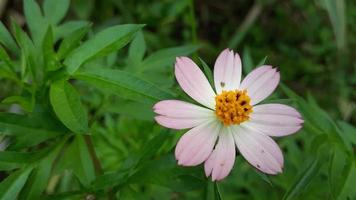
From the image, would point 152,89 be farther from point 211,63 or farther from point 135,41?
point 211,63

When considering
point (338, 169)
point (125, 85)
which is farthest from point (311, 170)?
point (125, 85)

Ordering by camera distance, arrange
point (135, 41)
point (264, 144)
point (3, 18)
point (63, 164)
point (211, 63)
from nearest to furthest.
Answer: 1. point (264, 144)
2. point (63, 164)
3. point (135, 41)
4. point (3, 18)
5. point (211, 63)

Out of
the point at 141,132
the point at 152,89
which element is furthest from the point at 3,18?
the point at 152,89

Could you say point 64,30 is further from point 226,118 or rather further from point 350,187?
point 350,187

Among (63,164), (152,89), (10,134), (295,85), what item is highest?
(152,89)

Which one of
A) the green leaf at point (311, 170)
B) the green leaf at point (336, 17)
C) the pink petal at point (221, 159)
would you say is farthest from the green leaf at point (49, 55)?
the green leaf at point (336, 17)

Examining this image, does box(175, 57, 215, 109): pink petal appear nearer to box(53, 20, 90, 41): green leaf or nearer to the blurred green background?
the blurred green background

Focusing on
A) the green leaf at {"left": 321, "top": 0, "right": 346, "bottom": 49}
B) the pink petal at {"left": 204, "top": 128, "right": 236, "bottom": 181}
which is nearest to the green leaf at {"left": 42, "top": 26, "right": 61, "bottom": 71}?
the pink petal at {"left": 204, "top": 128, "right": 236, "bottom": 181}
